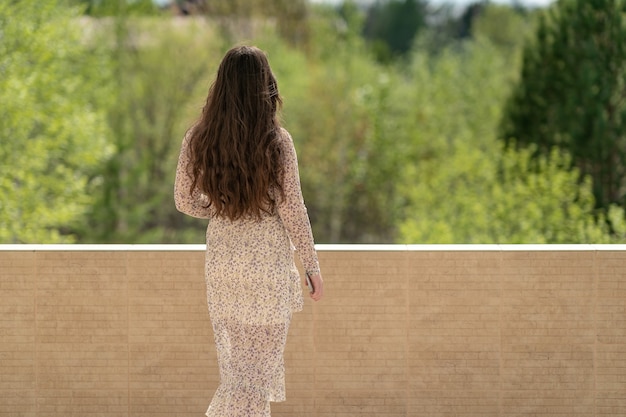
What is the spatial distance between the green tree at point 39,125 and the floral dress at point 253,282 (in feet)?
60.7

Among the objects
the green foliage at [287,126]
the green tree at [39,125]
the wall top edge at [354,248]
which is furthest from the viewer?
the green foliage at [287,126]

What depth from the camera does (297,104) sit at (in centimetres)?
4266

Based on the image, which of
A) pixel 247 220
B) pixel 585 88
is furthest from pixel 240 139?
pixel 585 88

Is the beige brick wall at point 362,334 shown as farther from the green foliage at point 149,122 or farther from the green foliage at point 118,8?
the green foliage at point 118,8

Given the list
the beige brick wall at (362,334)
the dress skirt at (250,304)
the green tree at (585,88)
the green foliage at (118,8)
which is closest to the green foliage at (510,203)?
the green tree at (585,88)

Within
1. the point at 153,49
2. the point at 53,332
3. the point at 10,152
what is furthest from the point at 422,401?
the point at 153,49

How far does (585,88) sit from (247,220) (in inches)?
882

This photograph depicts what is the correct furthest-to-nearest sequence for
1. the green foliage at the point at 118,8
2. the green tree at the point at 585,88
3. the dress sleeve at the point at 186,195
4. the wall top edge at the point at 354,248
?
1. the green foliage at the point at 118,8
2. the green tree at the point at 585,88
3. the wall top edge at the point at 354,248
4. the dress sleeve at the point at 186,195

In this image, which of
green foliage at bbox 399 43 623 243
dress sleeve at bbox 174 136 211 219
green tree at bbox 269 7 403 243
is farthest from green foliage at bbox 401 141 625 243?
dress sleeve at bbox 174 136 211 219

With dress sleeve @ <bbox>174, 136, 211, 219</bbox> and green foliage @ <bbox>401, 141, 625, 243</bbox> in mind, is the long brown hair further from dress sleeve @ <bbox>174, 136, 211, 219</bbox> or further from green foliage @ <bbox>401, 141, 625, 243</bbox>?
green foliage @ <bbox>401, 141, 625, 243</bbox>

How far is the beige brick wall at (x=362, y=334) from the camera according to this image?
528 cm

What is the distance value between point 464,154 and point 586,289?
73.3 feet

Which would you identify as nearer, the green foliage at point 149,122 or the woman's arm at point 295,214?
the woman's arm at point 295,214

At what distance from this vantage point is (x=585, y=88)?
25.2m
